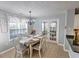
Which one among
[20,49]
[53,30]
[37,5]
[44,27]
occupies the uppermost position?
[37,5]

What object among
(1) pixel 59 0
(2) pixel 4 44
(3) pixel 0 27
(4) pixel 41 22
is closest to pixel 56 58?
(1) pixel 59 0

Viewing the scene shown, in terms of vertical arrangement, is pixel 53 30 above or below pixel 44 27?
below

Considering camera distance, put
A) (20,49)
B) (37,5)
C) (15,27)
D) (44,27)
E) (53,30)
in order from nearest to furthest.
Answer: (37,5) → (20,49) → (15,27) → (53,30) → (44,27)

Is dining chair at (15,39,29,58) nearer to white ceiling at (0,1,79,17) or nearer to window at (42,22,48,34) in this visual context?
white ceiling at (0,1,79,17)

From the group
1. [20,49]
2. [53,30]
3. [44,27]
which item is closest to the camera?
[20,49]

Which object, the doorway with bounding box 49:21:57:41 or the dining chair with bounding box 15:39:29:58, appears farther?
the doorway with bounding box 49:21:57:41

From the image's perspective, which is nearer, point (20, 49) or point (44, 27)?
point (20, 49)

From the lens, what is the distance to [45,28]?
750 centimetres

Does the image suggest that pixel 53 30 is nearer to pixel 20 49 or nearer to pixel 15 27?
pixel 15 27

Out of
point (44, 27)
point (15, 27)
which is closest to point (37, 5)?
point (15, 27)

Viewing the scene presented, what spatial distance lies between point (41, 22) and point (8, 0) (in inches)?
202

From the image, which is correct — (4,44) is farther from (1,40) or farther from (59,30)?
(59,30)

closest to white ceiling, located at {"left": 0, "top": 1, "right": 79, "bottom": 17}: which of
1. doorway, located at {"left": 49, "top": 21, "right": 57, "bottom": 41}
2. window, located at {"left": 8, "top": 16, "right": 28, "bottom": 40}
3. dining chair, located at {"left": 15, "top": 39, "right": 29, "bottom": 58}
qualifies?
window, located at {"left": 8, "top": 16, "right": 28, "bottom": 40}

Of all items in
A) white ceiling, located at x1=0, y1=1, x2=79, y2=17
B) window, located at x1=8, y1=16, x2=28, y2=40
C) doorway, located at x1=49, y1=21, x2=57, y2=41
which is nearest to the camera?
white ceiling, located at x1=0, y1=1, x2=79, y2=17
